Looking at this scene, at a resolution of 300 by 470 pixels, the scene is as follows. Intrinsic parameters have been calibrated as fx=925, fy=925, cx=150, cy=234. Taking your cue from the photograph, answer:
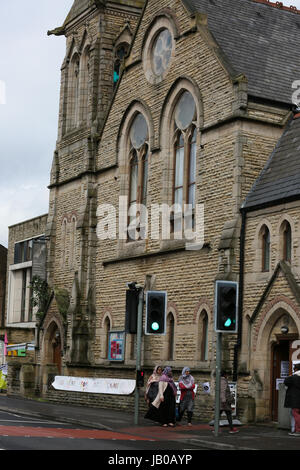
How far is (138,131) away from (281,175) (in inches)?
348

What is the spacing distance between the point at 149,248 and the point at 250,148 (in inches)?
237

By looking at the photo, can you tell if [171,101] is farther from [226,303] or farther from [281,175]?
[226,303]

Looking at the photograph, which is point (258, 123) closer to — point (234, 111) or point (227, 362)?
point (234, 111)

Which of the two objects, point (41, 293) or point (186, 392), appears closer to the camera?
point (186, 392)

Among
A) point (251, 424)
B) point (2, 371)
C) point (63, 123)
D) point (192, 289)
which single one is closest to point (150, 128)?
point (192, 289)

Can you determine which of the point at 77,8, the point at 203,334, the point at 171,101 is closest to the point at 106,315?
the point at 203,334

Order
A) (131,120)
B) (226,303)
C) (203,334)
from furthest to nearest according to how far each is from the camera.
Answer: (131,120) < (203,334) < (226,303)

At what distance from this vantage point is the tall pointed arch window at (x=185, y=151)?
102ft

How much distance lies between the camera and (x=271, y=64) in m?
31.2

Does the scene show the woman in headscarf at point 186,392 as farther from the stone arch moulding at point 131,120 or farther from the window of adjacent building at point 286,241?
the stone arch moulding at point 131,120

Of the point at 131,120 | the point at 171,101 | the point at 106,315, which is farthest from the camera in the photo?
the point at 106,315

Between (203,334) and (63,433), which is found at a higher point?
(203,334)

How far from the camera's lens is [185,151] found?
3138 centimetres

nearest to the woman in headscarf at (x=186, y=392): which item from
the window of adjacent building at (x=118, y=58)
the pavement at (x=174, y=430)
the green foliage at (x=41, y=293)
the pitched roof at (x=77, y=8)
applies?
the pavement at (x=174, y=430)
